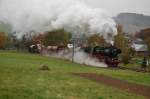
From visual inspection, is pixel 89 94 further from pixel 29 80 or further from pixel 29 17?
pixel 29 17

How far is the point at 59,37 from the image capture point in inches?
3597

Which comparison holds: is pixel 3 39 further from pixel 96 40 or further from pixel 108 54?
pixel 108 54

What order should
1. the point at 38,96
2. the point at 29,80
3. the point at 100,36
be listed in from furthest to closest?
1. the point at 100,36
2. the point at 29,80
3. the point at 38,96

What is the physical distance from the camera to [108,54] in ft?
176

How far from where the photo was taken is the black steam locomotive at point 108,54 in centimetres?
5301

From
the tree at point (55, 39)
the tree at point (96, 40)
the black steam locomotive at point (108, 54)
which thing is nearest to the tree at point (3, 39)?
the tree at point (55, 39)

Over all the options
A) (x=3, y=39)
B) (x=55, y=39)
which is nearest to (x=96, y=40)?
(x=55, y=39)

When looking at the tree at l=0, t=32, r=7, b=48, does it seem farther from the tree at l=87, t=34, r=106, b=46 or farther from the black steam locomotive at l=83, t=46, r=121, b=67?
the black steam locomotive at l=83, t=46, r=121, b=67

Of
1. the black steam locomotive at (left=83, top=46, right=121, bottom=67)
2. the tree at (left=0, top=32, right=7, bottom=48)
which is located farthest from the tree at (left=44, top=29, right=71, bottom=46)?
the black steam locomotive at (left=83, top=46, right=121, bottom=67)

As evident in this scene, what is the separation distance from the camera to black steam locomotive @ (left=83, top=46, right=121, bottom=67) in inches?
2087

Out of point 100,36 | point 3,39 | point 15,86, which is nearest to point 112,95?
point 15,86

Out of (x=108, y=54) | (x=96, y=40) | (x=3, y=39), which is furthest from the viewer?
(x=3, y=39)

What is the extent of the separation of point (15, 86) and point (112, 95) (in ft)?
20.9

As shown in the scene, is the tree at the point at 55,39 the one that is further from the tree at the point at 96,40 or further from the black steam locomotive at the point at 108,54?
the black steam locomotive at the point at 108,54
